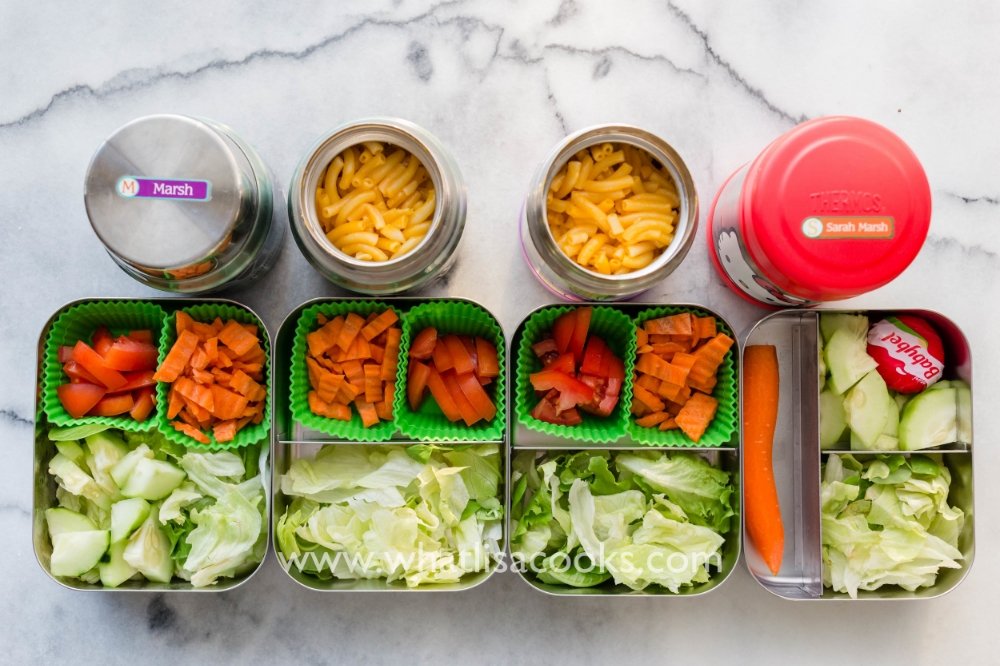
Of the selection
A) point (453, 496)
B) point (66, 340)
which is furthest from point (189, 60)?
point (453, 496)

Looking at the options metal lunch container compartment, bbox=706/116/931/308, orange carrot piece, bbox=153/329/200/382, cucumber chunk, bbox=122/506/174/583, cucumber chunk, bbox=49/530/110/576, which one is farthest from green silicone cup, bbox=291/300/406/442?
metal lunch container compartment, bbox=706/116/931/308

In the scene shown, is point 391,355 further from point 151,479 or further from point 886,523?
point 886,523

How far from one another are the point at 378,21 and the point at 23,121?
985 millimetres

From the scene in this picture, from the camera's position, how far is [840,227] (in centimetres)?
137

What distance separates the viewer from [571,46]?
1747mm

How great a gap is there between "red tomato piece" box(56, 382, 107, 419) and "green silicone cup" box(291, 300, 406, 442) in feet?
1.50

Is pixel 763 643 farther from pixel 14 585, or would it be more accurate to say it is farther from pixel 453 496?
pixel 14 585

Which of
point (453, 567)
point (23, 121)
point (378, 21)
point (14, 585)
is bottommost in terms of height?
point (14, 585)

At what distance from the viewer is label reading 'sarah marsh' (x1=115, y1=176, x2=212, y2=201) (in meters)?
1.37

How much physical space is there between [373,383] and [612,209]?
0.67 metres

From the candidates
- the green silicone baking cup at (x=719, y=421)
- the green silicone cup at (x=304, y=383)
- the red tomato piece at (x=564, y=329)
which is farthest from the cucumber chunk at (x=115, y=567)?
the green silicone baking cup at (x=719, y=421)

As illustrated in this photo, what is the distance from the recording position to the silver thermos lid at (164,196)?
137 centimetres

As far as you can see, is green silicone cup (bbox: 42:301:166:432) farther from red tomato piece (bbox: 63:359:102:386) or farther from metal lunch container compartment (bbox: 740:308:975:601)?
metal lunch container compartment (bbox: 740:308:975:601)

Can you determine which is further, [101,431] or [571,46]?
[571,46]
